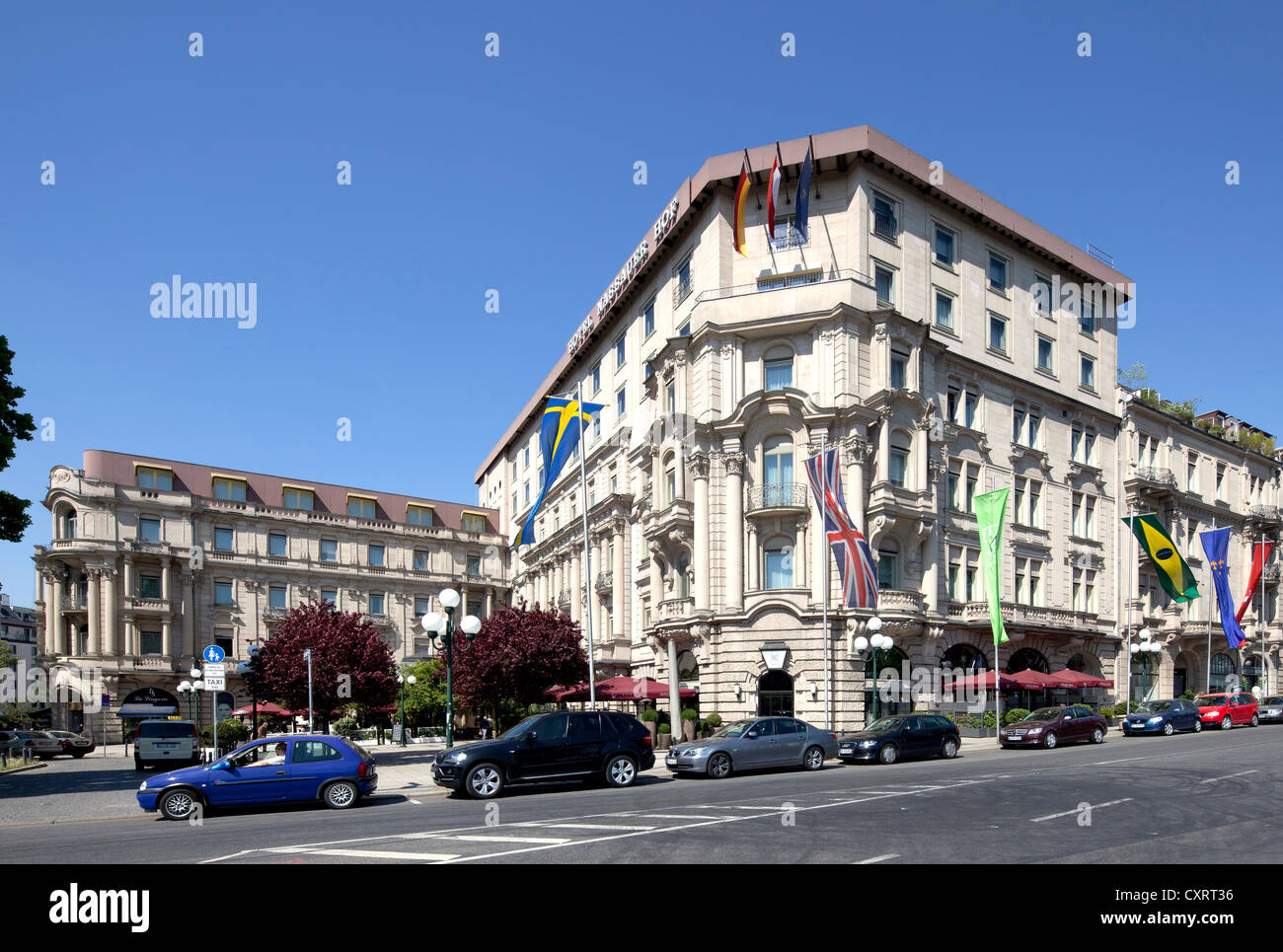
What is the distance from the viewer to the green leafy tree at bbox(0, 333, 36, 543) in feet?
82.1

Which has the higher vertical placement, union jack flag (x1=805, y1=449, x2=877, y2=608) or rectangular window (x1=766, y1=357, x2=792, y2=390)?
rectangular window (x1=766, y1=357, x2=792, y2=390)

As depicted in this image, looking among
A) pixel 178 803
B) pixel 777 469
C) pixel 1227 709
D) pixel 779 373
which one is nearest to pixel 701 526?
pixel 777 469

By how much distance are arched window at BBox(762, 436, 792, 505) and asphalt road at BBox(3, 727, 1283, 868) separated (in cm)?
1729

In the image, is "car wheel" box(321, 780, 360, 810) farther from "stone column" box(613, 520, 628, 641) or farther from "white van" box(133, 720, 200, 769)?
"stone column" box(613, 520, 628, 641)

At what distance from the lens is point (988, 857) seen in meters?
11.1

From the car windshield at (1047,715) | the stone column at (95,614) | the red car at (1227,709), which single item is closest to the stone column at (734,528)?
the car windshield at (1047,715)

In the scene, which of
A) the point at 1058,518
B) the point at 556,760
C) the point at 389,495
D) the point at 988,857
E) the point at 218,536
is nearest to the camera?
the point at 988,857

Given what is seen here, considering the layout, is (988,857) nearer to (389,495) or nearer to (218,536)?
(218,536)

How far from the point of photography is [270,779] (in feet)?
60.0

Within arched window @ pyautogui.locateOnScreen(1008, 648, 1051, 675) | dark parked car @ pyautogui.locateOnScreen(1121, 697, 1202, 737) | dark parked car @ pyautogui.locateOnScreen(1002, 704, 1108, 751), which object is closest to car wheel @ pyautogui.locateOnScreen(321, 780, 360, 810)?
dark parked car @ pyautogui.locateOnScreen(1002, 704, 1108, 751)

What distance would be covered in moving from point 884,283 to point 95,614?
51618 millimetres

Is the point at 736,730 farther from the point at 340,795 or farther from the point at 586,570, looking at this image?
the point at 586,570
